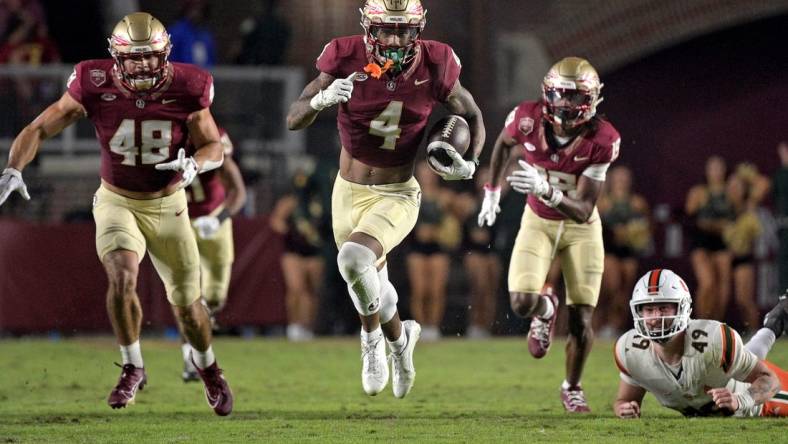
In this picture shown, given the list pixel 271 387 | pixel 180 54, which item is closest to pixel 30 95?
pixel 180 54

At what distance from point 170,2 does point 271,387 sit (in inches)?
271

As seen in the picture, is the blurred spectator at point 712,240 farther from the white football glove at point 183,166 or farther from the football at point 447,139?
the white football glove at point 183,166

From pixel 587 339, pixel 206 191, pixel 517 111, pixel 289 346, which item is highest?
pixel 517 111

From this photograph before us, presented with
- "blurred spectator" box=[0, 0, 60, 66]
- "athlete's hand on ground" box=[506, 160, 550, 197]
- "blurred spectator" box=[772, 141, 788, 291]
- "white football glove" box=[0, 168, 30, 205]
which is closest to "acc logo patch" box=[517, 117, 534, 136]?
"athlete's hand on ground" box=[506, 160, 550, 197]

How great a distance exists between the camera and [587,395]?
9.37 metres

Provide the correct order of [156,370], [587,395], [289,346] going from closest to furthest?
[587,395], [156,370], [289,346]

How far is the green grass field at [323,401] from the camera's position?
7.25 metres

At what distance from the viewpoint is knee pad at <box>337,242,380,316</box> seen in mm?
7387

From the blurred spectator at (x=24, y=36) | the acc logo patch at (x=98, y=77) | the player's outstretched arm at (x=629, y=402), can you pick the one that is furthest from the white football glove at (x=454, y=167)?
the blurred spectator at (x=24, y=36)

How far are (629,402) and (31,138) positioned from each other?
333 centimetres

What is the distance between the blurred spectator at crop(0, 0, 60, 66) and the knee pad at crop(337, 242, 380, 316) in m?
7.35

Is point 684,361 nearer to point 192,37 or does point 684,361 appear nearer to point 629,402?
point 629,402

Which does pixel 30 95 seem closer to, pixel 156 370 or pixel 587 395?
pixel 156 370

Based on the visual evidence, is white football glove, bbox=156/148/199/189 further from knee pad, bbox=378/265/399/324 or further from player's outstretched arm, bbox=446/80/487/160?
player's outstretched arm, bbox=446/80/487/160
